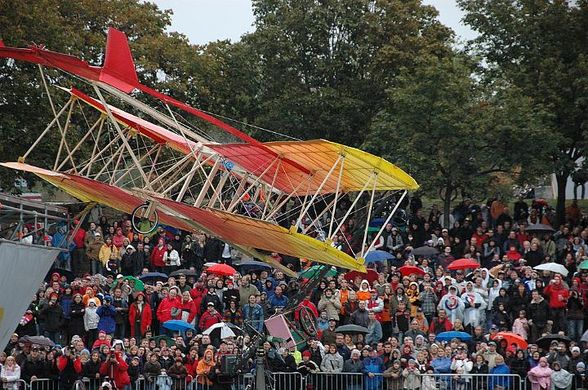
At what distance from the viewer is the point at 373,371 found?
29391 mm

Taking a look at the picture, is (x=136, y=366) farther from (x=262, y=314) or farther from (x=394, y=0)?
(x=394, y=0)

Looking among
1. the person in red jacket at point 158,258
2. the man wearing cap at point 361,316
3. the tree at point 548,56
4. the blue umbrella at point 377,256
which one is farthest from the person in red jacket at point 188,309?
the tree at point 548,56

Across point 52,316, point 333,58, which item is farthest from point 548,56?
point 52,316

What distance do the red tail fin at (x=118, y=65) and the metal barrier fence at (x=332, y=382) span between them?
599 centimetres

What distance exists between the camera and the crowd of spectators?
29266 mm

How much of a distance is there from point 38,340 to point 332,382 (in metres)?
6.19

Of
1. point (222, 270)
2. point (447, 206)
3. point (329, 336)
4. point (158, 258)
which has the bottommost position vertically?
point (329, 336)

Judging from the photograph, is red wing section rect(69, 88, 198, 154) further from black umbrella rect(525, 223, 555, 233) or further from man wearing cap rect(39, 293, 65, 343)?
black umbrella rect(525, 223, 555, 233)

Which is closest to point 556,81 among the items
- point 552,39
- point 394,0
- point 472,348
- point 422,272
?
point 552,39

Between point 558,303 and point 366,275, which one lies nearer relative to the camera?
point 558,303

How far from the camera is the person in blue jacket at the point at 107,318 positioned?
31.9m

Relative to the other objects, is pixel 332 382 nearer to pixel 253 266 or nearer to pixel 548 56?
pixel 253 266

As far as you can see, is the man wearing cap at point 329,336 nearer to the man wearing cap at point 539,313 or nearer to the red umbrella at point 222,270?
the red umbrella at point 222,270

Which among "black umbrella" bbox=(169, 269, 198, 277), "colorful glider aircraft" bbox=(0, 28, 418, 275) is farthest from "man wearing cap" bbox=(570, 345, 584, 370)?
"black umbrella" bbox=(169, 269, 198, 277)
